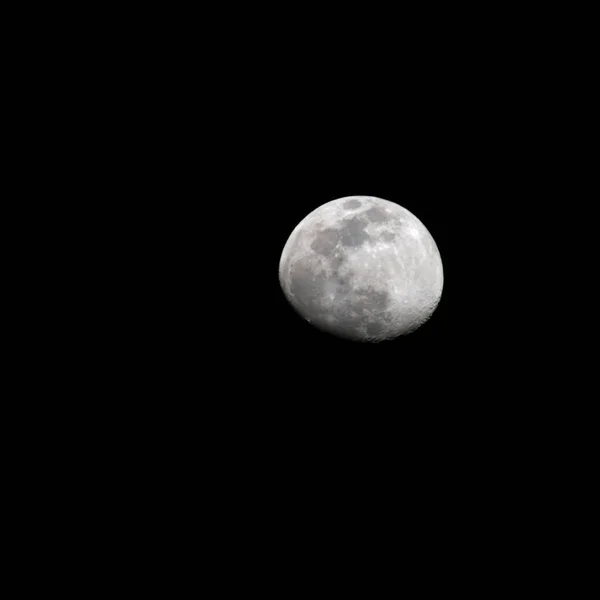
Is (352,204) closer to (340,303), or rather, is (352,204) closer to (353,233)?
(353,233)

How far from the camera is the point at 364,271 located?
4133 millimetres

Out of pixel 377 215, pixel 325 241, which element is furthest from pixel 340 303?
pixel 377 215

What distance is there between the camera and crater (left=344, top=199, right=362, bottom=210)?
4.45 m

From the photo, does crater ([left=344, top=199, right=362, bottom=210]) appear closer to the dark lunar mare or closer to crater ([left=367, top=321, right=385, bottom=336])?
the dark lunar mare

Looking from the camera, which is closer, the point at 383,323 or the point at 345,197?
the point at 383,323

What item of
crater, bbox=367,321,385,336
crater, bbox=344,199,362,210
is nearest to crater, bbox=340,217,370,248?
crater, bbox=344,199,362,210

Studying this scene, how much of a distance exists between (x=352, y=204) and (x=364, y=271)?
2.18 ft

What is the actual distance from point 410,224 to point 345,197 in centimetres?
60

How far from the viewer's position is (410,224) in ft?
14.5

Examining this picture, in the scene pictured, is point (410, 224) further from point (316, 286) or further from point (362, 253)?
point (316, 286)

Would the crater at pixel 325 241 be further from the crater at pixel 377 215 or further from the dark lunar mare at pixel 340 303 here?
the crater at pixel 377 215

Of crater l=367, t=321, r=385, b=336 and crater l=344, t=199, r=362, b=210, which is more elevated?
crater l=344, t=199, r=362, b=210

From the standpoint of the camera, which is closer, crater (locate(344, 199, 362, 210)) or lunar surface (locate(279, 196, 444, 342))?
lunar surface (locate(279, 196, 444, 342))

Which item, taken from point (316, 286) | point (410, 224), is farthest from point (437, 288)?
point (316, 286)
